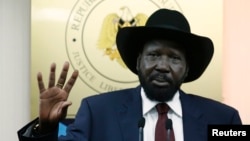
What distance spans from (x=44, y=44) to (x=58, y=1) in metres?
0.20

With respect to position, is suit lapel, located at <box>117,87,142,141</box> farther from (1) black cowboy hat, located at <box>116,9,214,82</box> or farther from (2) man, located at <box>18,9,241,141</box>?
(1) black cowboy hat, located at <box>116,9,214,82</box>

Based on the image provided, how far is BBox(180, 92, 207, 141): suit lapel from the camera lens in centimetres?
110

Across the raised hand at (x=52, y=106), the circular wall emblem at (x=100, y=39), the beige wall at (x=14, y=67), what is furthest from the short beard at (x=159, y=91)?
the beige wall at (x=14, y=67)

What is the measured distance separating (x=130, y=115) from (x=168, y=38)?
0.26 m

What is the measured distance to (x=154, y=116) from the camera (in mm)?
1098

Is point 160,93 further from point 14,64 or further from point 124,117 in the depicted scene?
point 14,64

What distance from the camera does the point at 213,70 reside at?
65.4 inches

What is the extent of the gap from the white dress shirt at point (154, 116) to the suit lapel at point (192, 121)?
0.02m

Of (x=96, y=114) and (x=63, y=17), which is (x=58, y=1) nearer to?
(x=63, y=17)

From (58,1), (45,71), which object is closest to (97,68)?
(45,71)

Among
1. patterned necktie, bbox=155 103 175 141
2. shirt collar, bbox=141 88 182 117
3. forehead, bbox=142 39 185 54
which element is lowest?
patterned necktie, bbox=155 103 175 141

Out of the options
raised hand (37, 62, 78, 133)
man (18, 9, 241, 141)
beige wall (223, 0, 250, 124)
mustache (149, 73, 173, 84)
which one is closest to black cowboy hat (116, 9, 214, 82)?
man (18, 9, 241, 141)

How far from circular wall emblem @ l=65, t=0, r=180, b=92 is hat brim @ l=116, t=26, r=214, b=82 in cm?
37

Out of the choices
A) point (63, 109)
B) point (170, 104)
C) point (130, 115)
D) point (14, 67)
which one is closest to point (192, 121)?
point (170, 104)
